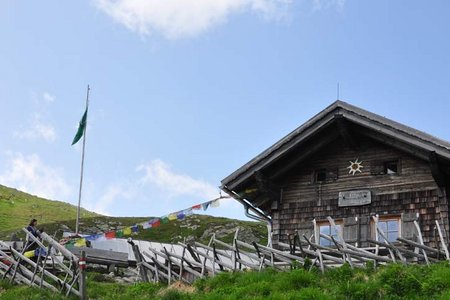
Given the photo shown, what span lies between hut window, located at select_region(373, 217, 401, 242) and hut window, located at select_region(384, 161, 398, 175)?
142cm

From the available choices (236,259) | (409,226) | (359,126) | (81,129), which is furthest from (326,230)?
(81,129)

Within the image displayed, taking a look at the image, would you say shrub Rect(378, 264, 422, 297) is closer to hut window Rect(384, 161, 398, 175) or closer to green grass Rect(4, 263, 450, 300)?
green grass Rect(4, 263, 450, 300)

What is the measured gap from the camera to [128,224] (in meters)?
64.9

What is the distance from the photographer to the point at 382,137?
21953 millimetres

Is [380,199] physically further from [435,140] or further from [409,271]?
[409,271]

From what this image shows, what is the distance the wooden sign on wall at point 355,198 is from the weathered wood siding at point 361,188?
5.3 inches

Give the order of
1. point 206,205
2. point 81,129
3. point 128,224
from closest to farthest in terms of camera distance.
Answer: point 206,205 → point 81,129 → point 128,224

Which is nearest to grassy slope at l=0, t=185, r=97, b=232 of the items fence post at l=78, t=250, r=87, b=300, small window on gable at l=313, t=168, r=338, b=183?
small window on gable at l=313, t=168, r=338, b=183

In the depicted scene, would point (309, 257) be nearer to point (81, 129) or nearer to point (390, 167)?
point (390, 167)

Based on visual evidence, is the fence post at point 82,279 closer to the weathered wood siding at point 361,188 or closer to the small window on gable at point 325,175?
the weathered wood siding at point 361,188

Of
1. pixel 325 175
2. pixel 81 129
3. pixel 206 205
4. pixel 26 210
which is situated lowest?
pixel 206 205

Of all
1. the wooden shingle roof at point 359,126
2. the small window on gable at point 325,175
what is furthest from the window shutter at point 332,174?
the wooden shingle roof at point 359,126

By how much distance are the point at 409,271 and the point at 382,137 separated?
6.73m

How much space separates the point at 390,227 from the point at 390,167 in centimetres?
188
